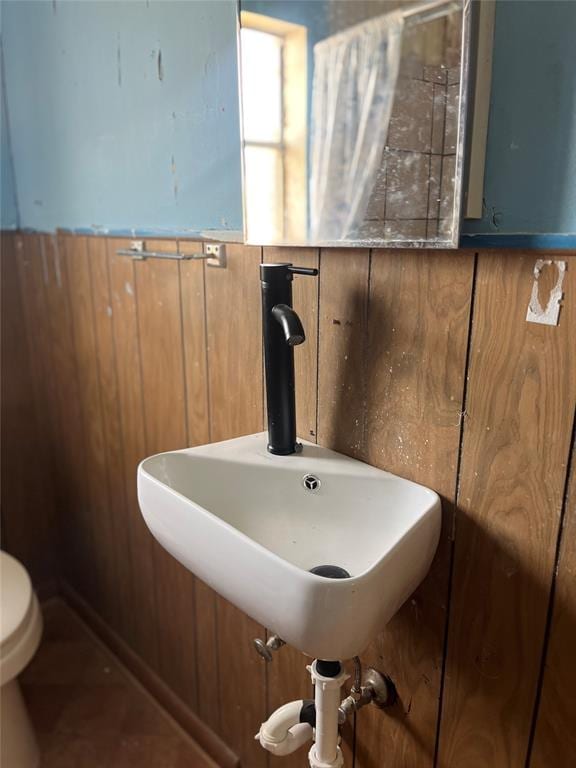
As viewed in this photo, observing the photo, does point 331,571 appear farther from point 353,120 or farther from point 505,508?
point 353,120

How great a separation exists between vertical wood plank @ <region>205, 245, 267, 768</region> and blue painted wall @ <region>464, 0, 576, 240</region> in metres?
0.46

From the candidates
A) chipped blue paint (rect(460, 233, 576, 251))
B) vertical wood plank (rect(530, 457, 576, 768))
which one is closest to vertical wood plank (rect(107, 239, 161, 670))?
chipped blue paint (rect(460, 233, 576, 251))

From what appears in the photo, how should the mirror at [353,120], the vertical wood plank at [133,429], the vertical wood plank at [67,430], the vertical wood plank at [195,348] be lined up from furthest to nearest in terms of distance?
the vertical wood plank at [67,430] → the vertical wood plank at [133,429] → the vertical wood plank at [195,348] → the mirror at [353,120]

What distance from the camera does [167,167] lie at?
120 cm

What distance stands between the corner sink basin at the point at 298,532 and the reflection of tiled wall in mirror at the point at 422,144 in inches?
14.3

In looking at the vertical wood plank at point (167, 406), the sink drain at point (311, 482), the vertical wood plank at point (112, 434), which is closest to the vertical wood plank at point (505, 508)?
the sink drain at point (311, 482)

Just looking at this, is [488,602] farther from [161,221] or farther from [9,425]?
[9,425]

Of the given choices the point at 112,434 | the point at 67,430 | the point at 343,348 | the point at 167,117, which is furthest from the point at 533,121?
the point at 67,430

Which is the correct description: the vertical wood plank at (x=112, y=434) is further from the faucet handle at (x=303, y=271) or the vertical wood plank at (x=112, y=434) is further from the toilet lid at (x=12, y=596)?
the faucet handle at (x=303, y=271)

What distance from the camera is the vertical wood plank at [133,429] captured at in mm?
1391

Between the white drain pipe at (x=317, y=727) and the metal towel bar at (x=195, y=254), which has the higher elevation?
the metal towel bar at (x=195, y=254)

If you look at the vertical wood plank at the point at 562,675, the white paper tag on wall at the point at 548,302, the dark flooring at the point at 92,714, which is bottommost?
the dark flooring at the point at 92,714

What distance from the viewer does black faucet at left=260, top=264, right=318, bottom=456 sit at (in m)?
0.87

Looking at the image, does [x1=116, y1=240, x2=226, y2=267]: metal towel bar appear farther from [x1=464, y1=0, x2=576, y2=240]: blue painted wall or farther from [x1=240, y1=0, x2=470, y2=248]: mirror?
[x1=464, y1=0, x2=576, y2=240]: blue painted wall
